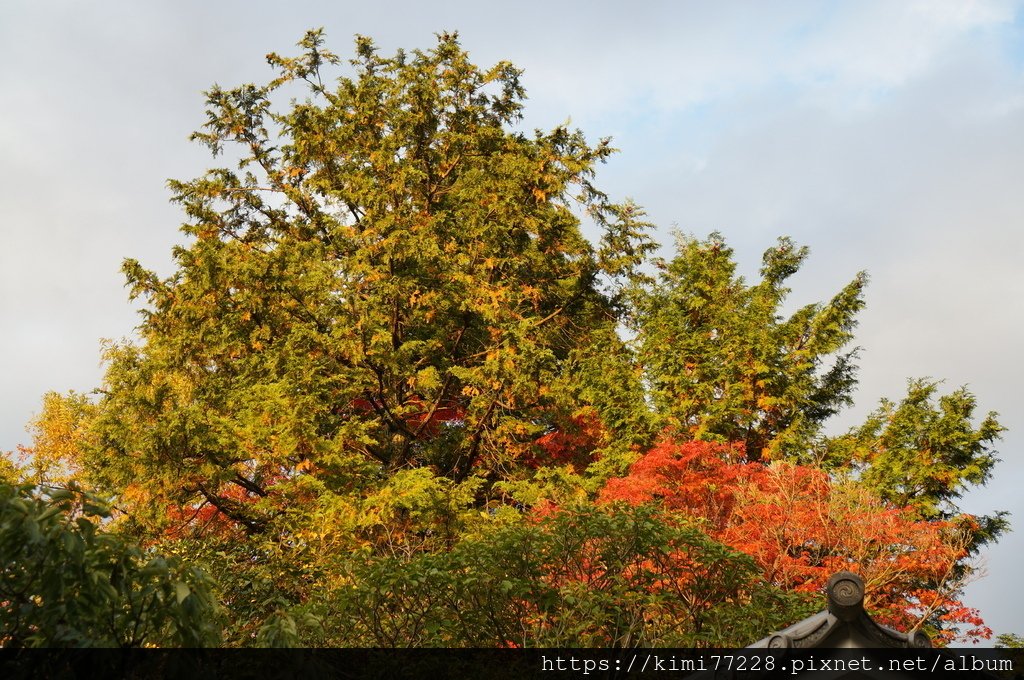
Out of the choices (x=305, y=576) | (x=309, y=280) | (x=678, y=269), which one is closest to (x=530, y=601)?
(x=305, y=576)

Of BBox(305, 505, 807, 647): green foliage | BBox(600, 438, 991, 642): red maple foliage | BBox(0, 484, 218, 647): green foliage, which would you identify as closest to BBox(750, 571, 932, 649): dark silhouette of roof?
BBox(305, 505, 807, 647): green foliage

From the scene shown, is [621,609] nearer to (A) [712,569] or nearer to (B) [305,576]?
(A) [712,569]

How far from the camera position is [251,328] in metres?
17.2

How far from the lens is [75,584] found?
4699 millimetres

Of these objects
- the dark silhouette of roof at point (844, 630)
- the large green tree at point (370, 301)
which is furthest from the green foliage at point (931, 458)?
the dark silhouette of roof at point (844, 630)

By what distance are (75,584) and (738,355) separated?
17.8 metres

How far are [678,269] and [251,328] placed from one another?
11199mm

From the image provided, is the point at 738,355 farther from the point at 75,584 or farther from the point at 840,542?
the point at 75,584

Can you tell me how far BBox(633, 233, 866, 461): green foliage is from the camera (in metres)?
20.0

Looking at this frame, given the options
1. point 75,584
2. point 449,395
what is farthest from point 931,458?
point 75,584

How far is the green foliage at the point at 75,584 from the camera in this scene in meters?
4.38

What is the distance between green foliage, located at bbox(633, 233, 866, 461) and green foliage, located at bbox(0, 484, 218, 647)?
1489 centimetres

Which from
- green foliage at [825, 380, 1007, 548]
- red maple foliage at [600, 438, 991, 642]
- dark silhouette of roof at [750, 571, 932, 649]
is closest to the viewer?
dark silhouette of roof at [750, 571, 932, 649]

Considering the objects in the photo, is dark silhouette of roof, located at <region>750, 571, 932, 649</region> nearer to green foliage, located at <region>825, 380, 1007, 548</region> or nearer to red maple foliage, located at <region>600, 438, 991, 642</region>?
red maple foliage, located at <region>600, 438, 991, 642</region>
